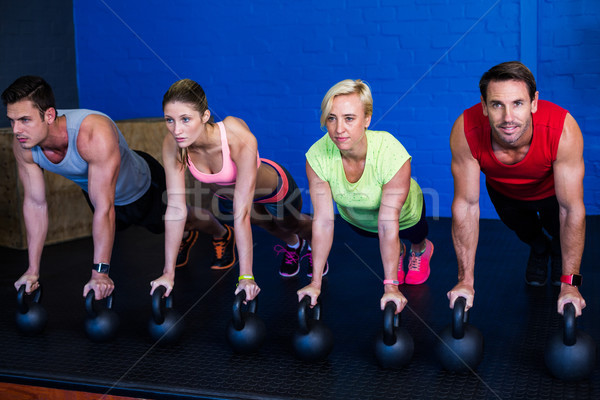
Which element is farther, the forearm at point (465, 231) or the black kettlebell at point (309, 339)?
the forearm at point (465, 231)

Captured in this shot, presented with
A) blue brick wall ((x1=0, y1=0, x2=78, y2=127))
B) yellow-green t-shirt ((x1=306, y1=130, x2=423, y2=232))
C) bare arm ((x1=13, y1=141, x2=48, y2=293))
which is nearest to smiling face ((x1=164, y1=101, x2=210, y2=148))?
yellow-green t-shirt ((x1=306, y1=130, x2=423, y2=232))

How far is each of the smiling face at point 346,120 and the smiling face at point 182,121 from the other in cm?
47

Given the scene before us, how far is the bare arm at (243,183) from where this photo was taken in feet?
7.43

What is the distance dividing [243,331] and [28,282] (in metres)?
0.86

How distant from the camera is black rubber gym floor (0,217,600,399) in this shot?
5.86ft

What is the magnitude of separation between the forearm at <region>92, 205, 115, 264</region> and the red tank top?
Answer: 4.43 ft

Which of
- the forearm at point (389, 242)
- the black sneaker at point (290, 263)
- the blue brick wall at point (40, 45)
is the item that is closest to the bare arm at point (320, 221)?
the forearm at point (389, 242)

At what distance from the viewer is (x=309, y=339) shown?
1.91 m

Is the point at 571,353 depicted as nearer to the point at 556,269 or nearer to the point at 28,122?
the point at 556,269

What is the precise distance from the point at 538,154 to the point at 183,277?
1.72m

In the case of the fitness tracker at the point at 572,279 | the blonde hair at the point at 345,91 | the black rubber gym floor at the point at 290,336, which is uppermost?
the blonde hair at the point at 345,91

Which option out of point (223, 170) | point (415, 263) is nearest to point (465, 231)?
point (415, 263)

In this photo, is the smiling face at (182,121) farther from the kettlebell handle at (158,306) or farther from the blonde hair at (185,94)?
the kettlebell handle at (158,306)

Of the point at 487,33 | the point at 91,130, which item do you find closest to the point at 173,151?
the point at 91,130
